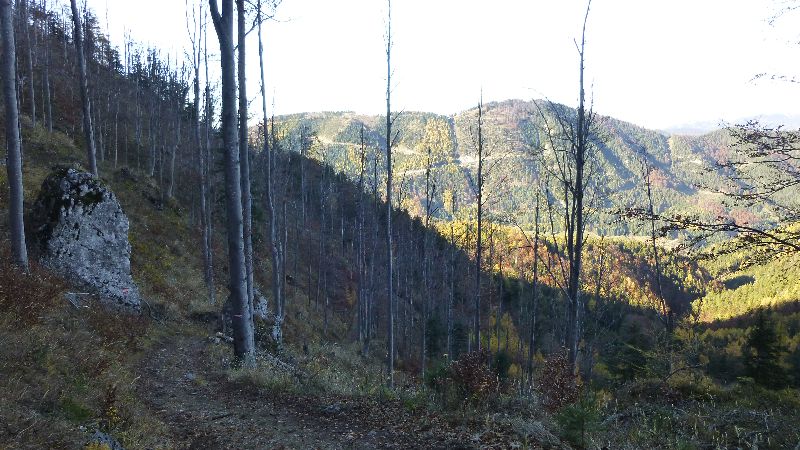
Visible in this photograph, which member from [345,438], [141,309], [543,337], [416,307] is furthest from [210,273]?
[543,337]

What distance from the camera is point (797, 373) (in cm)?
2353

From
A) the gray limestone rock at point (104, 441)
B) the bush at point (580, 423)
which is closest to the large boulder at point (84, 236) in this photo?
the gray limestone rock at point (104, 441)

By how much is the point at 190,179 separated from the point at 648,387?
3488 cm

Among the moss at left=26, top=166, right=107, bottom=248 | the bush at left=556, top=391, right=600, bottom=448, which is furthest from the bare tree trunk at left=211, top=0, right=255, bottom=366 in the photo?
the bush at left=556, top=391, right=600, bottom=448

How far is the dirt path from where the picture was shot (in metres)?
5.38

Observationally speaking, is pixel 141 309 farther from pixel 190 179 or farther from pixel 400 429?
pixel 190 179

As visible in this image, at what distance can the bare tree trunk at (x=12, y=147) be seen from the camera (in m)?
9.51

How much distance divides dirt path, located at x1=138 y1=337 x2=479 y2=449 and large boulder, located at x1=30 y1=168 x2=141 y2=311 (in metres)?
4.90

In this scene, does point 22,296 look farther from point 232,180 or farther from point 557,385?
point 557,385

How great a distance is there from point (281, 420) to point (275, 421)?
0.29 feet

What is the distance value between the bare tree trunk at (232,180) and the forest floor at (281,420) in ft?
3.24

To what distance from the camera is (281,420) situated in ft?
20.5

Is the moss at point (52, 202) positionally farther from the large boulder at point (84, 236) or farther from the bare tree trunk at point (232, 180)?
the bare tree trunk at point (232, 180)

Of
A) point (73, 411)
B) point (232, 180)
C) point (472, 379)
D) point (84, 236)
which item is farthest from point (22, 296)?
point (472, 379)
